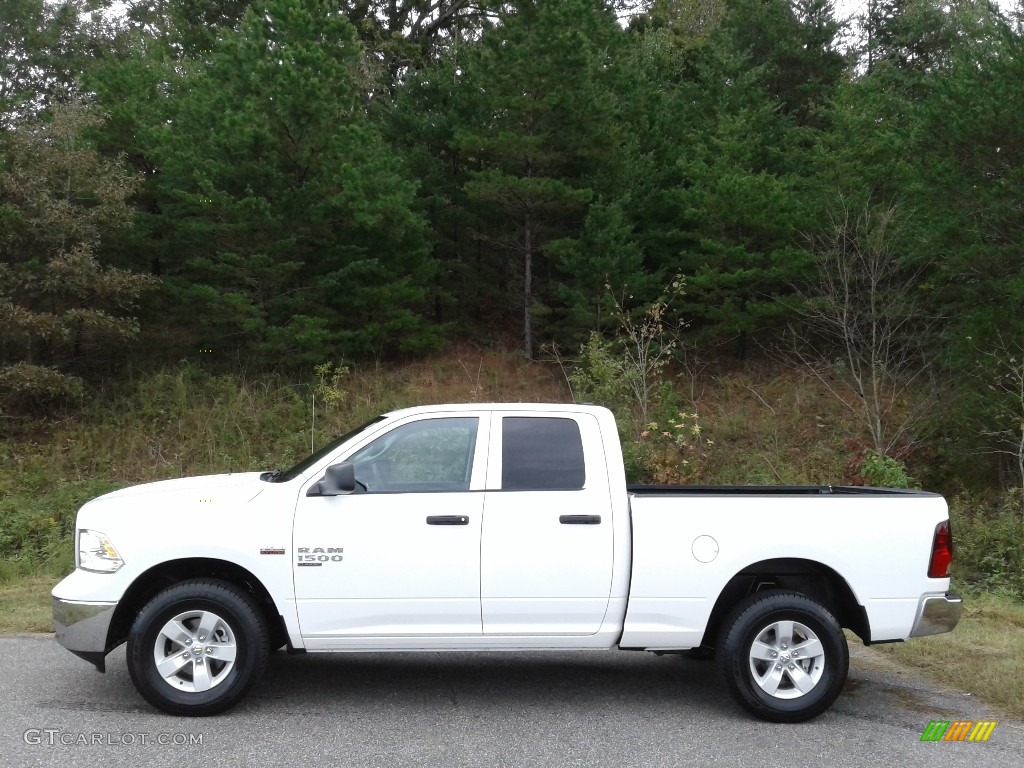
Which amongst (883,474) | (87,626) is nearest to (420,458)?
(87,626)

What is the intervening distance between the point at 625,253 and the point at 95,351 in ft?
39.7

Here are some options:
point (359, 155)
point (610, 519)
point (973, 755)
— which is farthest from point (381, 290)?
point (973, 755)

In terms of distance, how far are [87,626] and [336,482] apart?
1.74 meters

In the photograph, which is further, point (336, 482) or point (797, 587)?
point (797, 587)

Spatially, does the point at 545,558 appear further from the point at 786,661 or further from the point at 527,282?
the point at 527,282

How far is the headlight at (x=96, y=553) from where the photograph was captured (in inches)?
241

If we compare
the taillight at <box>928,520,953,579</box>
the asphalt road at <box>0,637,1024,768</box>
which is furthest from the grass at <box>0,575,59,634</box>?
the taillight at <box>928,520,953,579</box>

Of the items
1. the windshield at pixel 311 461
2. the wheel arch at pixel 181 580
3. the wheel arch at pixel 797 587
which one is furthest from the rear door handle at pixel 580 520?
the wheel arch at pixel 181 580

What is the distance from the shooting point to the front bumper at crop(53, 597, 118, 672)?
605cm

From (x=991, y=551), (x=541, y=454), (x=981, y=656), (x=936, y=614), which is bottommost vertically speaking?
(x=991, y=551)

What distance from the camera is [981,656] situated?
757 centimetres

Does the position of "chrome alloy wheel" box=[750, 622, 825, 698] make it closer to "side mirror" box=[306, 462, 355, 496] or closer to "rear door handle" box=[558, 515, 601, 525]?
"rear door handle" box=[558, 515, 601, 525]

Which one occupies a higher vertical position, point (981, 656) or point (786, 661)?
point (786, 661)

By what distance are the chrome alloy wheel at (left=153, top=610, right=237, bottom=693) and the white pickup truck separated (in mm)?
12
